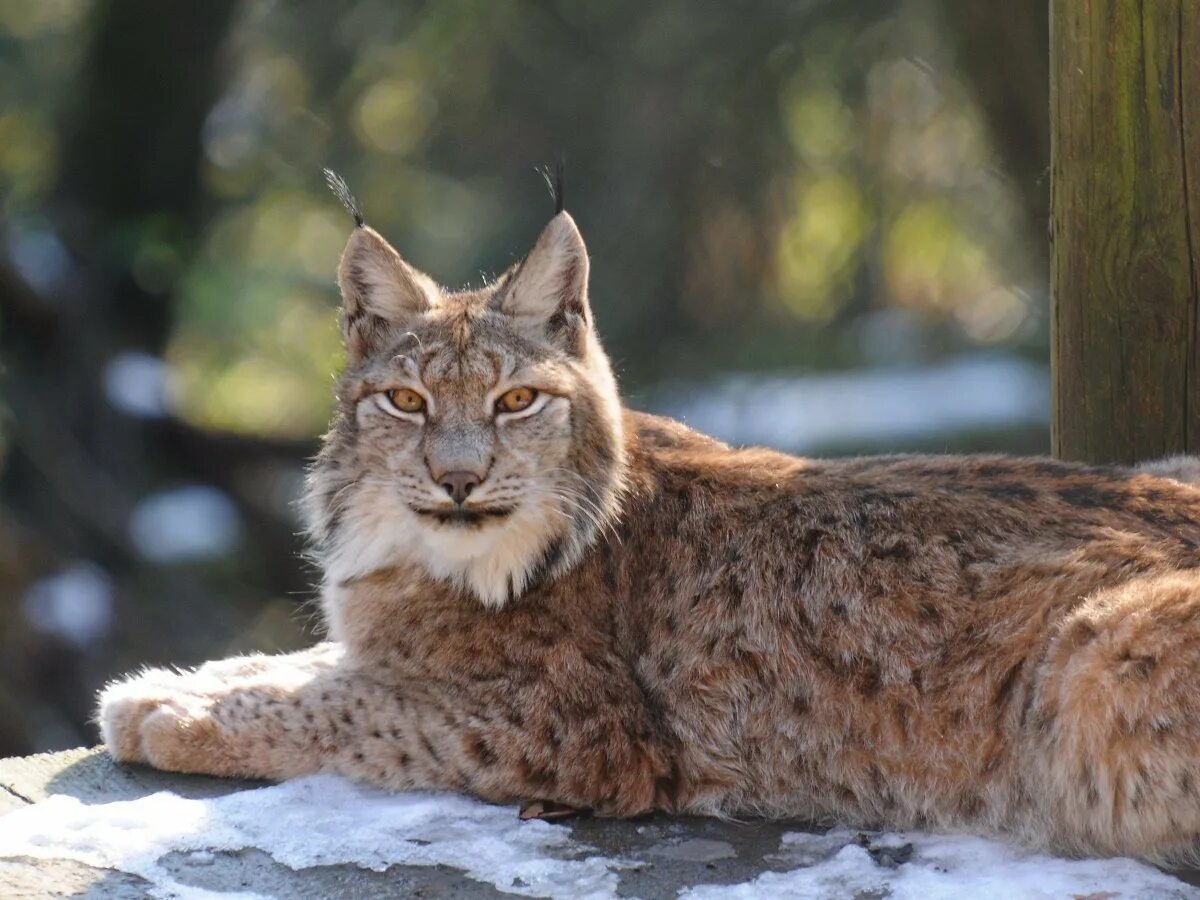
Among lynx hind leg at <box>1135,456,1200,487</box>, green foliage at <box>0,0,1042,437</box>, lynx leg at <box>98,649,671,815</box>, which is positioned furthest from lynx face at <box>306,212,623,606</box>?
green foliage at <box>0,0,1042,437</box>

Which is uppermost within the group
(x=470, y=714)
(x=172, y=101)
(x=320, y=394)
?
(x=172, y=101)

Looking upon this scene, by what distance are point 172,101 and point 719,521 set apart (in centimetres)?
763

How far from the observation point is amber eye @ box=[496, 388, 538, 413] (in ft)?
13.5

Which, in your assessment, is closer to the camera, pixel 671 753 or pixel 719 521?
pixel 671 753

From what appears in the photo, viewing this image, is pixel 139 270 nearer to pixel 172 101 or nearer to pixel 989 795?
pixel 172 101

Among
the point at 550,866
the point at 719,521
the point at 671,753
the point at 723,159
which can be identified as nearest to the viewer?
the point at 550,866

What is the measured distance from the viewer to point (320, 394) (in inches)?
487

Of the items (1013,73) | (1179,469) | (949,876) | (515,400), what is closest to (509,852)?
(949,876)

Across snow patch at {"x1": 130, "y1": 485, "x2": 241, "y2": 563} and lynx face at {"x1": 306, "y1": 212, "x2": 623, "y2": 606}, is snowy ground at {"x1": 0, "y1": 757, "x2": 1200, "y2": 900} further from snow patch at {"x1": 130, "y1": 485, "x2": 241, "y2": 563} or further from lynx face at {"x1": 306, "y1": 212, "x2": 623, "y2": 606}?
snow patch at {"x1": 130, "y1": 485, "x2": 241, "y2": 563}

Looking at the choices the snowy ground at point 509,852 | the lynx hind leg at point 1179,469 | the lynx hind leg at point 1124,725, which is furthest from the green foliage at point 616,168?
the snowy ground at point 509,852

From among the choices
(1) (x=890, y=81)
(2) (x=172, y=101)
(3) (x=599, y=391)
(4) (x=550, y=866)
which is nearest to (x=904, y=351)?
(1) (x=890, y=81)

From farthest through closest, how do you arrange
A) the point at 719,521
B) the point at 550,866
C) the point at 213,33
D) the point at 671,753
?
the point at 213,33 → the point at 719,521 → the point at 671,753 → the point at 550,866

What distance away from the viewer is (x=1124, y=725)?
345cm

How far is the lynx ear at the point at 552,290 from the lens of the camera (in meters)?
4.30
